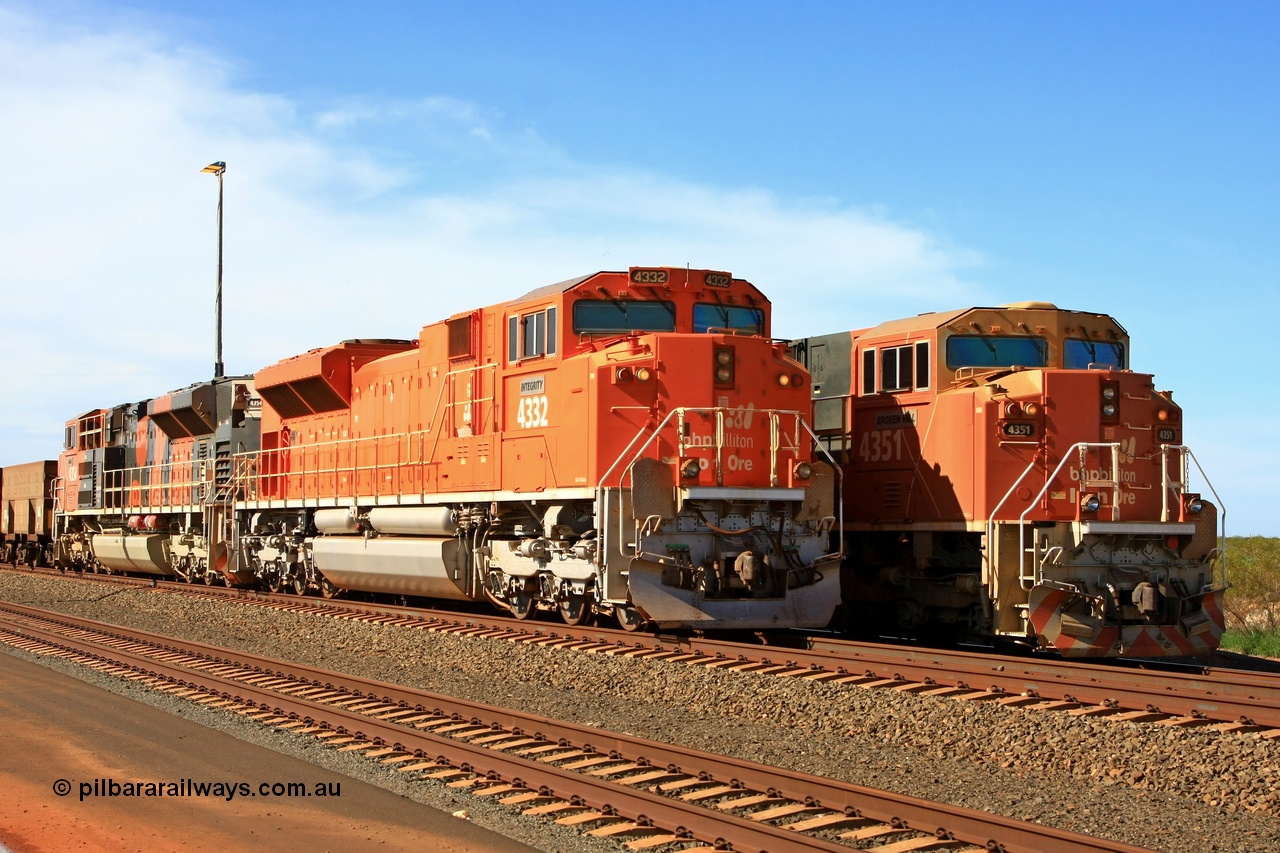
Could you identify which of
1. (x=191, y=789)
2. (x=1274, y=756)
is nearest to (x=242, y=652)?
(x=191, y=789)

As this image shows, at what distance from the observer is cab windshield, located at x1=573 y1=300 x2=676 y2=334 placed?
14.4 meters

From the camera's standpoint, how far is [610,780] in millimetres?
7574

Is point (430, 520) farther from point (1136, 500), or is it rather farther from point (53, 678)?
point (1136, 500)

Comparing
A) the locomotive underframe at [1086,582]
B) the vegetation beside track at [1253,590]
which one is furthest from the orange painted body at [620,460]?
the vegetation beside track at [1253,590]

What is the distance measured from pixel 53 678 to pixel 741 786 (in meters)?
7.97

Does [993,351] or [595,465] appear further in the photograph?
[993,351]

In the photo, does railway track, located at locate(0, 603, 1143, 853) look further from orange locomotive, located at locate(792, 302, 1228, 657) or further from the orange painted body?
orange locomotive, located at locate(792, 302, 1228, 657)

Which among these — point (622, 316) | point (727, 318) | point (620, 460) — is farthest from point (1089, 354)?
point (620, 460)

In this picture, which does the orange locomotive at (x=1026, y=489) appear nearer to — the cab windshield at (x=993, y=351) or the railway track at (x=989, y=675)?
the cab windshield at (x=993, y=351)

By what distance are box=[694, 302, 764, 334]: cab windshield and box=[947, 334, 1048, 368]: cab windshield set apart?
2246mm

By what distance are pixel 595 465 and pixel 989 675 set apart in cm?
469

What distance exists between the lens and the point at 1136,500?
1345cm

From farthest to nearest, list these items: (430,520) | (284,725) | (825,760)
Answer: (430,520) → (284,725) → (825,760)

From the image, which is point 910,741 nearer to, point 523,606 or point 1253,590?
point 523,606
